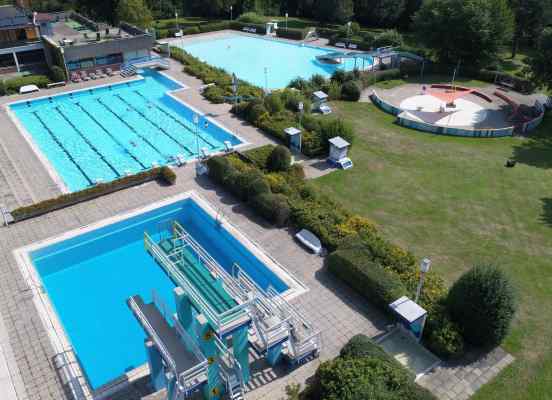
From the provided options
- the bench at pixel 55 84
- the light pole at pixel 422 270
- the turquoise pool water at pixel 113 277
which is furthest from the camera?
the bench at pixel 55 84

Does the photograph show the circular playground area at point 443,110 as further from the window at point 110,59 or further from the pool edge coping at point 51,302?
the window at point 110,59

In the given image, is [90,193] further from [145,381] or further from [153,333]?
[153,333]

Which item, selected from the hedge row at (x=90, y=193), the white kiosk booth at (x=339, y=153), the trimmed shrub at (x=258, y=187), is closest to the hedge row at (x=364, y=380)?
the trimmed shrub at (x=258, y=187)

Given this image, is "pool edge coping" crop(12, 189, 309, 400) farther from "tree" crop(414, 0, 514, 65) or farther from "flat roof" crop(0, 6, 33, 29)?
"tree" crop(414, 0, 514, 65)

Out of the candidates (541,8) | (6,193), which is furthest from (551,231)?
(541,8)

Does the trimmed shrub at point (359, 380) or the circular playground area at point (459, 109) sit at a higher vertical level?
the circular playground area at point (459, 109)
